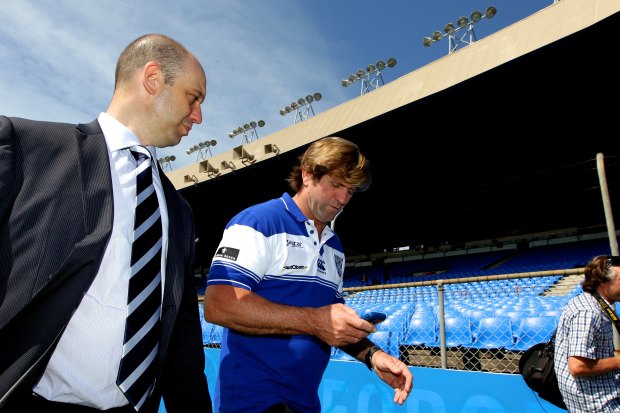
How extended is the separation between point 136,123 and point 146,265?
0.47 metres

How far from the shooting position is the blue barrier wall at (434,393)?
329cm

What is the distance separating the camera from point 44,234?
3.04ft

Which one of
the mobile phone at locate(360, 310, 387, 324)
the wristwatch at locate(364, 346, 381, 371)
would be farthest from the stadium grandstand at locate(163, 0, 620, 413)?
the mobile phone at locate(360, 310, 387, 324)

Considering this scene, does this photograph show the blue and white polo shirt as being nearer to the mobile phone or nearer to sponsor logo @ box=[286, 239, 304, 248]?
sponsor logo @ box=[286, 239, 304, 248]

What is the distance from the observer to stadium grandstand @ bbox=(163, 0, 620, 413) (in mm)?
4398

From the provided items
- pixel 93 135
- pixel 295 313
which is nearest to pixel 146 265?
pixel 93 135

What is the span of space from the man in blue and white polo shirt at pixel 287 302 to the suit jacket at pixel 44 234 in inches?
13.1

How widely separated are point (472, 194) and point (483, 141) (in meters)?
4.50

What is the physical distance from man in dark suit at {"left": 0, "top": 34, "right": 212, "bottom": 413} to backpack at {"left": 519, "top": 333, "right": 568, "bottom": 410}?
2292 millimetres

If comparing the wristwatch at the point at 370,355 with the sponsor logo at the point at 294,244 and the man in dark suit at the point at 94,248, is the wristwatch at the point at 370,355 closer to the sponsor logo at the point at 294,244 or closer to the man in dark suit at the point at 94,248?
the sponsor logo at the point at 294,244

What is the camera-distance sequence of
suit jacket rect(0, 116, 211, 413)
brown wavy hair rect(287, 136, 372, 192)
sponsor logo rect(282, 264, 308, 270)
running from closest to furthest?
suit jacket rect(0, 116, 211, 413), sponsor logo rect(282, 264, 308, 270), brown wavy hair rect(287, 136, 372, 192)

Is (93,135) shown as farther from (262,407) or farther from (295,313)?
(262,407)

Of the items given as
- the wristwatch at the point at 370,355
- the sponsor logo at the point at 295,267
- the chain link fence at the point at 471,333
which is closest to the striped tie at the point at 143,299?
the sponsor logo at the point at 295,267

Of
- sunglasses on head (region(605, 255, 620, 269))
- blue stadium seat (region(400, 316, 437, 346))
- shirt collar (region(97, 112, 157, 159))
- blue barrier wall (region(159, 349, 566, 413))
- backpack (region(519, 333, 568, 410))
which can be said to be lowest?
blue barrier wall (region(159, 349, 566, 413))
